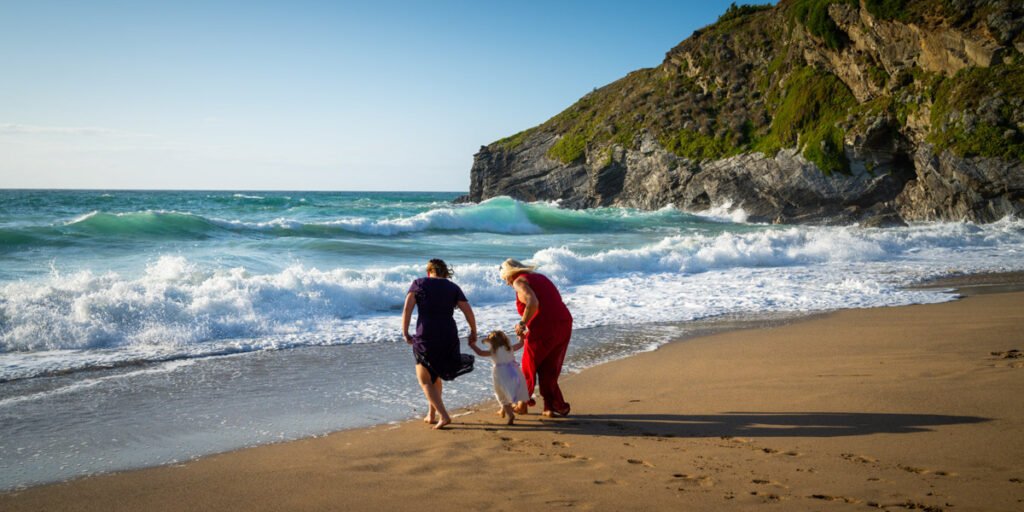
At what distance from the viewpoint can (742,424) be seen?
5352mm

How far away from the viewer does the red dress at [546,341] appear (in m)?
5.89

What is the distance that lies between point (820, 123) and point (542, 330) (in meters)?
35.5

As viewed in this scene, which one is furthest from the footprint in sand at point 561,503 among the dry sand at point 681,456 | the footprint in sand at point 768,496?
the footprint in sand at point 768,496

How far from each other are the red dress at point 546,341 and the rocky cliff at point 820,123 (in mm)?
30386

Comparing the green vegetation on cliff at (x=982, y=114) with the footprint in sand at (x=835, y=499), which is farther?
the green vegetation on cliff at (x=982, y=114)

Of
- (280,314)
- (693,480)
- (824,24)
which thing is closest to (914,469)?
(693,480)

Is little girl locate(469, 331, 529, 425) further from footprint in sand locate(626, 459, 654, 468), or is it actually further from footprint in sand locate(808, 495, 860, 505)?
footprint in sand locate(808, 495, 860, 505)

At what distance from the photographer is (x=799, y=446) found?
4730 millimetres

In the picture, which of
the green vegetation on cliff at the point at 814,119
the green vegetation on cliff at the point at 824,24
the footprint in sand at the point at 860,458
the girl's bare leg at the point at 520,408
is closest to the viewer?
the footprint in sand at the point at 860,458

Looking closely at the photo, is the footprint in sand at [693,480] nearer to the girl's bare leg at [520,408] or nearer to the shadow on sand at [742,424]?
the shadow on sand at [742,424]

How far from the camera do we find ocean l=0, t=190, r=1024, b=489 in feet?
18.8

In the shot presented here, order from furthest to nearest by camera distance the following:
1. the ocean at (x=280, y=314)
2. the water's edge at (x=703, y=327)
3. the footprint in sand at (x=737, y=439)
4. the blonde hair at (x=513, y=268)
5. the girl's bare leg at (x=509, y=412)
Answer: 1. the blonde hair at (x=513, y=268)
2. the ocean at (x=280, y=314)
3. the girl's bare leg at (x=509, y=412)
4. the water's edge at (x=703, y=327)
5. the footprint in sand at (x=737, y=439)

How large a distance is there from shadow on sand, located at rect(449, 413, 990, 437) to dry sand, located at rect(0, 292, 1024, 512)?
0.02 meters

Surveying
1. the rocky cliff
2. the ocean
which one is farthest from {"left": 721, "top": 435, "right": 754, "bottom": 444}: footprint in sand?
the rocky cliff
